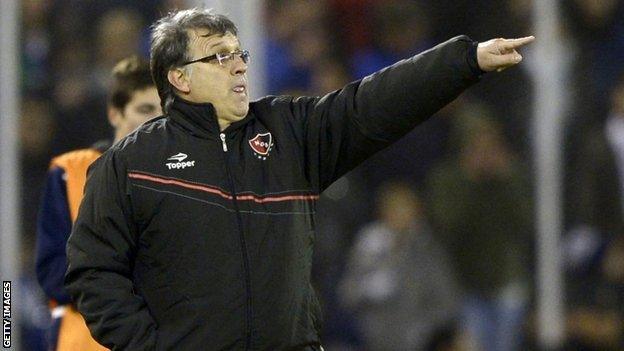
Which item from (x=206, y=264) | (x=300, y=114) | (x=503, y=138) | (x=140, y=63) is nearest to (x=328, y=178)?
(x=300, y=114)

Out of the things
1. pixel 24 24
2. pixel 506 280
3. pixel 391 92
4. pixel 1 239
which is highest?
pixel 391 92

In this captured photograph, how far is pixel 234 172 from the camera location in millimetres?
3602

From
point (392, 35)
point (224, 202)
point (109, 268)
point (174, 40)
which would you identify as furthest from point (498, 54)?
point (392, 35)

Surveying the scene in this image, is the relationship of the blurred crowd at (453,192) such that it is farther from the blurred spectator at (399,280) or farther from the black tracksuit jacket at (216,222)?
the black tracksuit jacket at (216,222)

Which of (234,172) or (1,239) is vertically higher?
(234,172)

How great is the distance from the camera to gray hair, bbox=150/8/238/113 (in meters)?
3.78

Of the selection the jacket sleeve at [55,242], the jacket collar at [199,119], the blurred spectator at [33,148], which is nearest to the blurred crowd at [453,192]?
the blurred spectator at [33,148]

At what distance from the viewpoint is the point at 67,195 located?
4586 millimetres

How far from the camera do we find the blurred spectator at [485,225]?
650cm

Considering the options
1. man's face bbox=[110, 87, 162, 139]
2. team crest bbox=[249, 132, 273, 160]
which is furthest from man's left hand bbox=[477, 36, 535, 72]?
man's face bbox=[110, 87, 162, 139]

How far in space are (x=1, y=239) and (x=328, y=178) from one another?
3.60 meters

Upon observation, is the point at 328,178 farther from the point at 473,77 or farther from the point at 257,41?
the point at 257,41

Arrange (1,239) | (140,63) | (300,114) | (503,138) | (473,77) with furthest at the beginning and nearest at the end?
(1,239), (503,138), (140,63), (300,114), (473,77)

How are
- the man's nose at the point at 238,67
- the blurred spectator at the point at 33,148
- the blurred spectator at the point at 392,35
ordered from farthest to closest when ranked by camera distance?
Result: the blurred spectator at the point at 33,148, the blurred spectator at the point at 392,35, the man's nose at the point at 238,67
